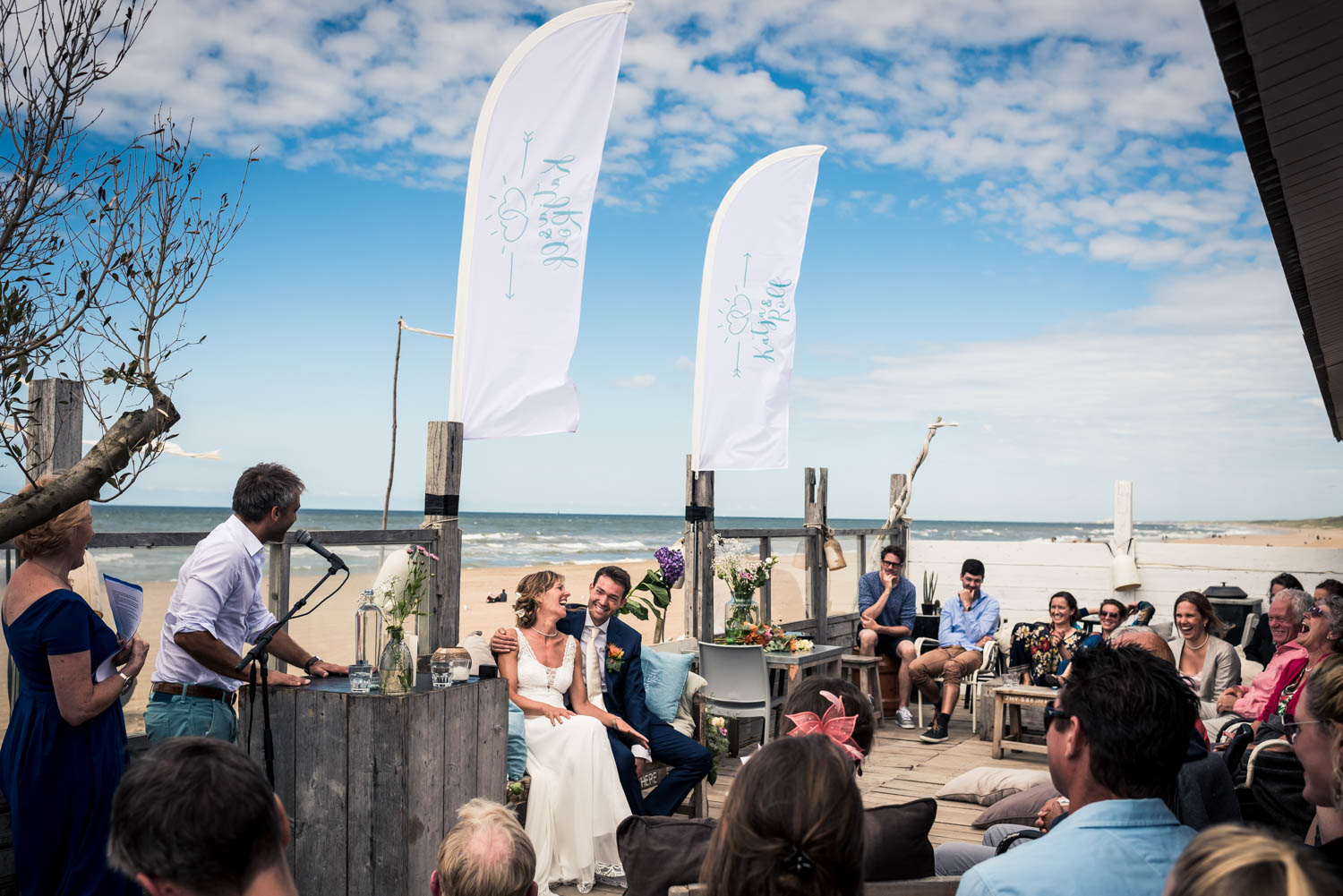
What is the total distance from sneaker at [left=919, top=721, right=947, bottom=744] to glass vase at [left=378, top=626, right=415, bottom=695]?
5426 millimetres

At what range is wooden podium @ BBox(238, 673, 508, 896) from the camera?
3.17m

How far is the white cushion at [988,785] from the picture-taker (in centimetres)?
581

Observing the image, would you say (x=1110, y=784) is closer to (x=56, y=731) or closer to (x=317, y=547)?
(x=317, y=547)

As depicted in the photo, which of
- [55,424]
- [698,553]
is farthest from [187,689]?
[698,553]

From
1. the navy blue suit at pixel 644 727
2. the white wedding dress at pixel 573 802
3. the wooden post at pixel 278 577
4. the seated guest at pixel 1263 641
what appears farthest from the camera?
the seated guest at pixel 1263 641

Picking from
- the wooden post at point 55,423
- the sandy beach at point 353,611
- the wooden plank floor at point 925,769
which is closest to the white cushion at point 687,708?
the wooden plank floor at point 925,769

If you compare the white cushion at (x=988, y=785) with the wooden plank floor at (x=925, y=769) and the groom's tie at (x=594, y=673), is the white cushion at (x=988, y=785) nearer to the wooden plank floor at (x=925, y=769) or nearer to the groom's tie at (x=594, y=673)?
the wooden plank floor at (x=925, y=769)

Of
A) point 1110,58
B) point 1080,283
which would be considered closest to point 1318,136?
point 1110,58

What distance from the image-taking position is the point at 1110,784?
2.01 m

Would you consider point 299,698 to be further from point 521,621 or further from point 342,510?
point 342,510

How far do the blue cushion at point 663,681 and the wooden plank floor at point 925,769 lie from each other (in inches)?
25.1

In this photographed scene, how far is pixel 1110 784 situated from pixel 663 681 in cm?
386

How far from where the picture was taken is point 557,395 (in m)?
4.80

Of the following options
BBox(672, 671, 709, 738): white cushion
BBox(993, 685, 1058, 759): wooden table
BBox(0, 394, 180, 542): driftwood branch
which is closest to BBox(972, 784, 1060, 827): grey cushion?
BBox(672, 671, 709, 738): white cushion
